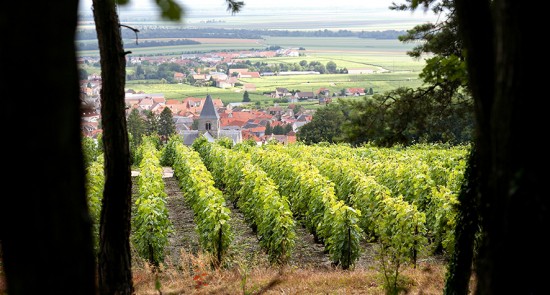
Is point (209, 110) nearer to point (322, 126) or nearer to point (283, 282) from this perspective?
point (322, 126)

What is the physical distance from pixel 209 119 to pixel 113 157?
7200cm

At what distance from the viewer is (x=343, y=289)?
6.68 meters

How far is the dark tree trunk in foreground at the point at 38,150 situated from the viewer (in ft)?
4.66

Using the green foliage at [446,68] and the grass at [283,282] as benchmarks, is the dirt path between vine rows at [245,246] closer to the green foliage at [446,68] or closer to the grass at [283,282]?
the grass at [283,282]

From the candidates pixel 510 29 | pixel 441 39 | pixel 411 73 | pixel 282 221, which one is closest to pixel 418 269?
pixel 282 221

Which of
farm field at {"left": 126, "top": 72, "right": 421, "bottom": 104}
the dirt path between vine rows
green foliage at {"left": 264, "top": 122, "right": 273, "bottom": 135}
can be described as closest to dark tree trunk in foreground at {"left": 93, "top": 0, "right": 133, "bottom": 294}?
the dirt path between vine rows

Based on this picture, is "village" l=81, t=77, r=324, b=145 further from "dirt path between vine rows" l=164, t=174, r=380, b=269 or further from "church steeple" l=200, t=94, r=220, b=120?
"dirt path between vine rows" l=164, t=174, r=380, b=269

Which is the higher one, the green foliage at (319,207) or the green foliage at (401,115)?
the green foliage at (401,115)

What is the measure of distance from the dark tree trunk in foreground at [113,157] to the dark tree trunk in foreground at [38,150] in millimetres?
3226

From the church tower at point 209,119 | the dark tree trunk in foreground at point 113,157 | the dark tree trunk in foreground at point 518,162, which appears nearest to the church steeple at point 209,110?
the church tower at point 209,119

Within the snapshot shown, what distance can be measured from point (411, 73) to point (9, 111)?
511ft

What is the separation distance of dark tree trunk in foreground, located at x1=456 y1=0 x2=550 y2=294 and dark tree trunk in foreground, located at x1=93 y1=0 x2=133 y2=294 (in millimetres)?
3331

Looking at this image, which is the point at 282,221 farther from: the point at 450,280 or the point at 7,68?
the point at 7,68

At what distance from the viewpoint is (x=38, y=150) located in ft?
4.72
